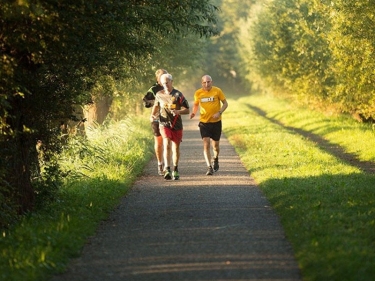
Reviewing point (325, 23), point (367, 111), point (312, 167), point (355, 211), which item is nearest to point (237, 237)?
point (355, 211)

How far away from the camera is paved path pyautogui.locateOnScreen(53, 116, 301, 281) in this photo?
25.7 feet

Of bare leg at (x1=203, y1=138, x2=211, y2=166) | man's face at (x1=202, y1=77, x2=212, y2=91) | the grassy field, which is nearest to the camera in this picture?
the grassy field

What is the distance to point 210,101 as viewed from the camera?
16578 mm

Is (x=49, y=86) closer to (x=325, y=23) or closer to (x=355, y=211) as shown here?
(x=355, y=211)

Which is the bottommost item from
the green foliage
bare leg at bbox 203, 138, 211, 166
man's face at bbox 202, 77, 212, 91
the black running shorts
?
bare leg at bbox 203, 138, 211, 166

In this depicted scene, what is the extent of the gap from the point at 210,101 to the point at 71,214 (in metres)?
6.06

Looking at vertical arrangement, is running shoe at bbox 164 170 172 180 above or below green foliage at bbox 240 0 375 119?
below

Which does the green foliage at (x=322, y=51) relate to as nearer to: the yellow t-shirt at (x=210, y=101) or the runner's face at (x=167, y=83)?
the yellow t-shirt at (x=210, y=101)

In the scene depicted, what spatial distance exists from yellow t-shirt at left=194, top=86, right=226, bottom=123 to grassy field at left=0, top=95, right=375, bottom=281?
4.97ft

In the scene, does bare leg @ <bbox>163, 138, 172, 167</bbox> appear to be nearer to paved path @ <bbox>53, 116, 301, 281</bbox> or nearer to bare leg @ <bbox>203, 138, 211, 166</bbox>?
bare leg @ <bbox>203, 138, 211, 166</bbox>

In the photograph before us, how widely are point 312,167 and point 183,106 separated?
3233 mm

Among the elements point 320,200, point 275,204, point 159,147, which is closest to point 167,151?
Result: point 159,147

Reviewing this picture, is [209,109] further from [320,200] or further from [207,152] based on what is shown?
[320,200]

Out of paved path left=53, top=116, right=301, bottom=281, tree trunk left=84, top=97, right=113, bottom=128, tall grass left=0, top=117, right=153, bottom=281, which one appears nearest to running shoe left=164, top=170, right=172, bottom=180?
tall grass left=0, top=117, right=153, bottom=281
